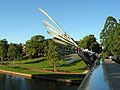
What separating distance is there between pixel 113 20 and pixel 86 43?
3638 cm

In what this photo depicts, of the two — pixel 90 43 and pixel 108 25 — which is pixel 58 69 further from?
pixel 90 43

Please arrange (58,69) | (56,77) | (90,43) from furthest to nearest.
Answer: (90,43) < (58,69) < (56,77)

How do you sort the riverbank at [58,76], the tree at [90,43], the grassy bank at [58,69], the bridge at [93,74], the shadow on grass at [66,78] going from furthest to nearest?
the tree at [90,43] < the grassy bank at [58,69] < the riverbank at [58,76] < the shadow on grass at [66,78] < the bridge at [93,74]

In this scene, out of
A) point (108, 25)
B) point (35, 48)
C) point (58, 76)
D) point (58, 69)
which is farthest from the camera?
point (35, 48)

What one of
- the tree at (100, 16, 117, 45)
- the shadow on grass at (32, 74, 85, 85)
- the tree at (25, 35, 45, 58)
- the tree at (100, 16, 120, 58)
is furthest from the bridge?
the tree at (25, 35, 45, 58)

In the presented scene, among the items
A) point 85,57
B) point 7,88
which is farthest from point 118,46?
point 85,57

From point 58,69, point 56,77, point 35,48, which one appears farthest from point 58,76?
point 35,48

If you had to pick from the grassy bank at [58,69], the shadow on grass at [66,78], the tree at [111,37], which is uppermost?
the tree at [111,37]

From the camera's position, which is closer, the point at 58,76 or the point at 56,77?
the point at 56,77

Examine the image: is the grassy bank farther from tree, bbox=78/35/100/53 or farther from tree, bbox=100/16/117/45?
tree, bbox=78/35/100/53

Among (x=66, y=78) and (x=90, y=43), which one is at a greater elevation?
(x=90, y=43)

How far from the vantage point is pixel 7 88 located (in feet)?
141

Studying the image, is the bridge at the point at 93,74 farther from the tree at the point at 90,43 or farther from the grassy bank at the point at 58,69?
the tree at the point at 90,43

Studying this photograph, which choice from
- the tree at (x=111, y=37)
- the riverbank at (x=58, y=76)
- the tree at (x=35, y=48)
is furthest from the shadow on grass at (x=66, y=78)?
the tree at (x=35, y=48)
